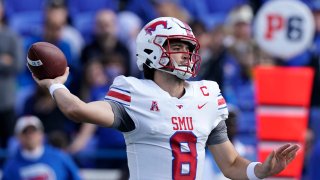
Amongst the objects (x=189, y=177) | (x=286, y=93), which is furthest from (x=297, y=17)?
(x=189, y=177)

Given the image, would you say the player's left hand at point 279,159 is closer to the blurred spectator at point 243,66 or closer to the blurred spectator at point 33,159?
the blurred spectator at point 33,159

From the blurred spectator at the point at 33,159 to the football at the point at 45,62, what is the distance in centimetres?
365

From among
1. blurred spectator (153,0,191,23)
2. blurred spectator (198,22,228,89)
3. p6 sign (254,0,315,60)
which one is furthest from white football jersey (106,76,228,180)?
blurred spectator (153,0,191,23)

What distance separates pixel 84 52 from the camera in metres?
10.9

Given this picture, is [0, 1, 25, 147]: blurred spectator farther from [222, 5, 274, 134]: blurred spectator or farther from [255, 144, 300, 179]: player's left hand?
[255, 144, 300, 179]: player's left hand

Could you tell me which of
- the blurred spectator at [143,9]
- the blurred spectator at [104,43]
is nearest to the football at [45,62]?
the blurred spectator at [104,43]

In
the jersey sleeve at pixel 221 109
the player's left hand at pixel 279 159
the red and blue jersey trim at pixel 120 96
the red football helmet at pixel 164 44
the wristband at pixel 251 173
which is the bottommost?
the wristband at pixel 251 173

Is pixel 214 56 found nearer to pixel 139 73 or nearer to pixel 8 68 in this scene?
pixel 139 73

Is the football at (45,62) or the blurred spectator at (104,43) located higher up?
the football at (45,62)

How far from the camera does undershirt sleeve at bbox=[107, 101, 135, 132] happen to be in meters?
5.34

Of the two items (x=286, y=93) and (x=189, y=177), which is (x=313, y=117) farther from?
(x=189, y=177)

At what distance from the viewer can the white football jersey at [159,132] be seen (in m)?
5.42

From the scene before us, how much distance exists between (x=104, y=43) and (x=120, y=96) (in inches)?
215

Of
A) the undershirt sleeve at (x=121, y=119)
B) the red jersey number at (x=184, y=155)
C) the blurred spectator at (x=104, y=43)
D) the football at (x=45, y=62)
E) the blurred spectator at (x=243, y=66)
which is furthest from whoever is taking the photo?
the blurred spectator at (x=104, y=43)
